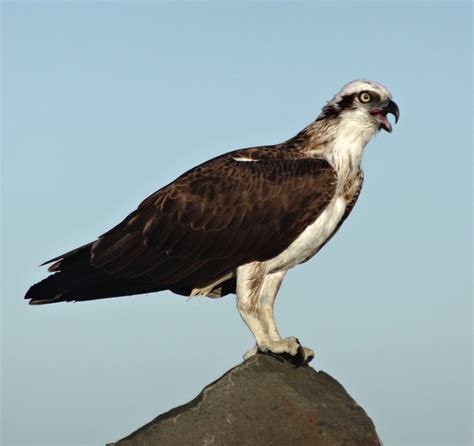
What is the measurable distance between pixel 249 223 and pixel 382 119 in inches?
84.9

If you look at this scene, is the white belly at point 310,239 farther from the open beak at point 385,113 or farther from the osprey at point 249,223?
the open beak at point 385,113

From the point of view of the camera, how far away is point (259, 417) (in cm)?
1205

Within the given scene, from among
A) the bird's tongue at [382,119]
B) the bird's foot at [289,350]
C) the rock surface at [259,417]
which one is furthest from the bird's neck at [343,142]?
A: the rock surface at [259,417]

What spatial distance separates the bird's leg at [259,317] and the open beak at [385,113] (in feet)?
7.82

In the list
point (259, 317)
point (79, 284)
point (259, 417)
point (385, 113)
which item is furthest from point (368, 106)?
point (79, 284)

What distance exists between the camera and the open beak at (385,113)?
13.2 metres

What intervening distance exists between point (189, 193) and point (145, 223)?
28.4 inches

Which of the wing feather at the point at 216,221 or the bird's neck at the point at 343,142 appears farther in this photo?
the bird's neck at the point at 343,142

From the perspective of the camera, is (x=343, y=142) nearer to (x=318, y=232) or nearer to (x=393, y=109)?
(x=393, y=109)

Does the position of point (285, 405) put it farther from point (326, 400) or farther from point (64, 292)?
point (64, 292)

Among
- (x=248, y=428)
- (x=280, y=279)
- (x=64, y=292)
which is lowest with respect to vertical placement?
(x=248, y=428)

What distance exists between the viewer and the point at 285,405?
12.1 m

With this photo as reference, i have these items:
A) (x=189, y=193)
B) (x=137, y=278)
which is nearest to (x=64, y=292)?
(x=137, y=278)

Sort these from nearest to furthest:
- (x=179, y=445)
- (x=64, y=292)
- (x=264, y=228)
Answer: (x=179, y=445) < (x=264, y=228) < (x=64, y=292)
